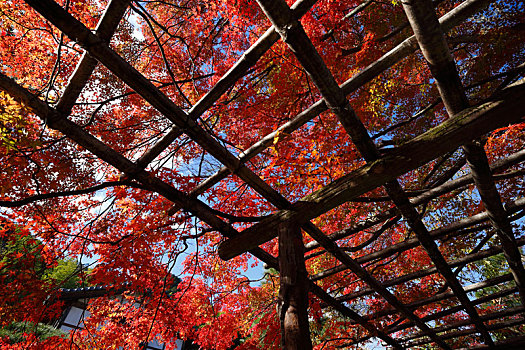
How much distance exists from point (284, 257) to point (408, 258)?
6.74 metres

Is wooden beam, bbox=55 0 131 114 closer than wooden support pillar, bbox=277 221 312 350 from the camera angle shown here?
Yes

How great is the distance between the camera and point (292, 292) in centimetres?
293

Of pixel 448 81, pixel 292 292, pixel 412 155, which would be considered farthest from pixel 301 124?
pixel 292 292

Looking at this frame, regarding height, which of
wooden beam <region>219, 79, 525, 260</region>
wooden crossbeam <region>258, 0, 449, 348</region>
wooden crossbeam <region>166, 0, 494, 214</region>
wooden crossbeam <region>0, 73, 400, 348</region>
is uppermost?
wooden crossbeam <region>166, 0, 494, 214</region>

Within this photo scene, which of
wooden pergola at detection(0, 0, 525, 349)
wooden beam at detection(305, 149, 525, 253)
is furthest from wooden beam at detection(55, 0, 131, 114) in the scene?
wooden beam at detection(305, 149, 525, 253)

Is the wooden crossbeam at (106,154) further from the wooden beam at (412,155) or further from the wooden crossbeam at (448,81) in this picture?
the wooden crossbeam at (448,81)

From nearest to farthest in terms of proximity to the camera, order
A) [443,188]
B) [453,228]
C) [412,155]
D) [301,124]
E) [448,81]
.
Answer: [448,81], [412,155], [301,124], [443,188], [453,228]

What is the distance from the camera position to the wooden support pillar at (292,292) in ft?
8.63

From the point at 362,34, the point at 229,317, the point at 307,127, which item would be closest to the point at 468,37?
the point at 362,34

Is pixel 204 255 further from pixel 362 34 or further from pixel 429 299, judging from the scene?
pixel 362 34

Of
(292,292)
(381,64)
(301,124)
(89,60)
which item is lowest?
(292,292)

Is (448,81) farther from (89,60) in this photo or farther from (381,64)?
(89,60)

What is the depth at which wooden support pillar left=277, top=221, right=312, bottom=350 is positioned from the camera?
2.63 metres

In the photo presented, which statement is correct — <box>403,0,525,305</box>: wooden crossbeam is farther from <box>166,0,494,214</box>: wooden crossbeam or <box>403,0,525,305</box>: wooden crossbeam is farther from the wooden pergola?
<box>166,0,494,214</box>: wooden crossbeam
